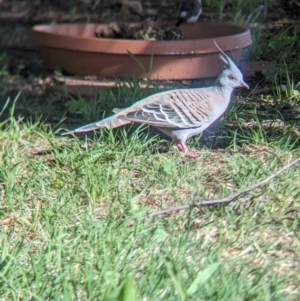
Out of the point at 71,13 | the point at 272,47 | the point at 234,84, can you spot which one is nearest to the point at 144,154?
the point at 234,84

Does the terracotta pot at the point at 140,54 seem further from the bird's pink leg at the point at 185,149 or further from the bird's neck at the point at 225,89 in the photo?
the bird's pink leg at the point at 185,149

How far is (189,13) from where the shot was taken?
261 inches

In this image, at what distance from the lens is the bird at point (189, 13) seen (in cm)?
657

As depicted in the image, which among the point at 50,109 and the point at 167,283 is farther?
the point at 50,109

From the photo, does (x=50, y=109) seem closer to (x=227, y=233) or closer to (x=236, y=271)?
(x=227, y=233)

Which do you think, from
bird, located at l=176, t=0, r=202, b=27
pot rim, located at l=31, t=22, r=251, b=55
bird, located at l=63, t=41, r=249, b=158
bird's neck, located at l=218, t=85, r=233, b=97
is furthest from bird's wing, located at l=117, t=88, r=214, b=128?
bird, located at l=176, t=0, r=202, b=27

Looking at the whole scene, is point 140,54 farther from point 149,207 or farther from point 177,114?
point 149,207

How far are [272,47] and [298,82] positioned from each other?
0.81m

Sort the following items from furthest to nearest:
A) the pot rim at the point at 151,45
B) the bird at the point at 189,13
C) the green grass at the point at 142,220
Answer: the bird at the point at 189,13, the pot rim at the point at 151,45, the green grass at the point at 142,220

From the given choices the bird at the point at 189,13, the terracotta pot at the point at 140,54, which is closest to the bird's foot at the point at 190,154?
the terracotta pot at the point at 140,54

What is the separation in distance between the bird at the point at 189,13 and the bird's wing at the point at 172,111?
203cm

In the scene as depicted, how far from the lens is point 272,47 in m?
6.27

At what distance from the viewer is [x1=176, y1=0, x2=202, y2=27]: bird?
6566 mm

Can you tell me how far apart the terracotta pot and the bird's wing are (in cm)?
107
